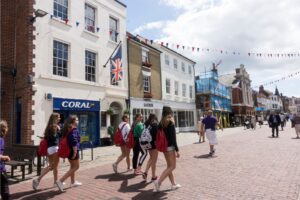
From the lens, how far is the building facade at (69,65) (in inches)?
509

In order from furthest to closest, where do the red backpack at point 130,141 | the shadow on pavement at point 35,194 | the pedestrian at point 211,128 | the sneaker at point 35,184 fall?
the pedestrian at point 211,128 < the red backpack at point 130,141 < the sneaker at point 35,184 < the shadow on pavement at point 35,194

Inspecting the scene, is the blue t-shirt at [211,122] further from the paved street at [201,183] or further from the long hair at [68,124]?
the long hair at [68,124]

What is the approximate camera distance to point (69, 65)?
14.9 metres

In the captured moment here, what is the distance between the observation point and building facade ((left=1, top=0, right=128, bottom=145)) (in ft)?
42.4

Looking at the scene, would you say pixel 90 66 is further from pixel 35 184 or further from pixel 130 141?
pixel 35 184

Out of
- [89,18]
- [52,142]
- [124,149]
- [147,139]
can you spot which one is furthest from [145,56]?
[52,142]

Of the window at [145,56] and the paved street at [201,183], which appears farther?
the window at [145,56]

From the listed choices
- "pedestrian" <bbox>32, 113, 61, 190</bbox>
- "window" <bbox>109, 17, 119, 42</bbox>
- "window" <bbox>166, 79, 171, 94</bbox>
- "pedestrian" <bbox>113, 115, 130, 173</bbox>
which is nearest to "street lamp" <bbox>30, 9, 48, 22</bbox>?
"window" <bbox>109, 17, 119, 42</bbox>

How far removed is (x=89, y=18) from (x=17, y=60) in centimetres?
530

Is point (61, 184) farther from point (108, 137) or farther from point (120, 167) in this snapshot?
point (108, 137)

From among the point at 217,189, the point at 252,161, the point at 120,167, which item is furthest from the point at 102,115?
the point at 217,189

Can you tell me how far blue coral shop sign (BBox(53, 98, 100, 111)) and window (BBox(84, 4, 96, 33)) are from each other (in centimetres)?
451

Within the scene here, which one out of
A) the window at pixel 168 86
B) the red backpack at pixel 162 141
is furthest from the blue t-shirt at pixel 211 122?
the window at pixel 168 86

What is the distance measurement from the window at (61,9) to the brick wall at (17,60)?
152 centimetres
